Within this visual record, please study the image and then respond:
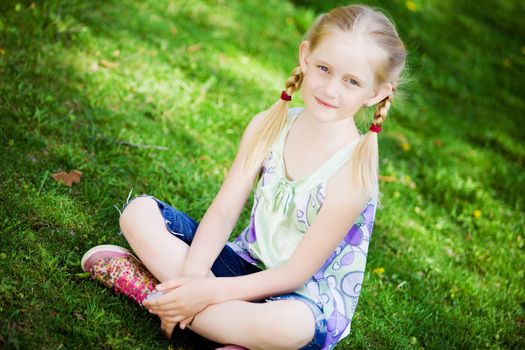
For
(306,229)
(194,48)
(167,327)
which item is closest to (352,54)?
(306,229)

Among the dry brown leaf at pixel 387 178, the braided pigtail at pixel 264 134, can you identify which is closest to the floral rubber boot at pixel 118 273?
the braided pigtail at pixel 264 134

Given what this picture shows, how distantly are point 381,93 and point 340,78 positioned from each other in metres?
0.18

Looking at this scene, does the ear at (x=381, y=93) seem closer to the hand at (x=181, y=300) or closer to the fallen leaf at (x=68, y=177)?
the hand at (x=181, y=300)

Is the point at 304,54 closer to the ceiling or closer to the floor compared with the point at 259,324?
closer to the ceiling

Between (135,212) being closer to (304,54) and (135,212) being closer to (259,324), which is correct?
(259,324)

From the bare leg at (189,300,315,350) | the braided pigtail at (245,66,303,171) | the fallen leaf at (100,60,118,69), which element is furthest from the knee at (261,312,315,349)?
the fallen leaf at (100,60,118,69)

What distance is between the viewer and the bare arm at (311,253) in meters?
2.19

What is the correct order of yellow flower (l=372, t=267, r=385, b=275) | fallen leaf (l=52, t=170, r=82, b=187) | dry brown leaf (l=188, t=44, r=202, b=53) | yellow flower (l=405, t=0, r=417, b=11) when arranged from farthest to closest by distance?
yellow flower (l=405, t=0, r=417, b=11) → dry brown leaf (l=188, t=44, r=202, b=53) → yellow flower (l=372, t=267, r=385, b=275) → fallen leaf (l=52, t=170, r=82, b=187)

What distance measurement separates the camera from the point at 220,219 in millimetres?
2377

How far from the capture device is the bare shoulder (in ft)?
7.18

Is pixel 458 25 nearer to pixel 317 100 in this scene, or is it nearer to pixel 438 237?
pixel 438 237

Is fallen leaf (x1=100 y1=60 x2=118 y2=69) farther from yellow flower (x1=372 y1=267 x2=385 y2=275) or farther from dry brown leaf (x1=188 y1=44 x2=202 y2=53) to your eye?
yellow flower (x1=372 y1=267 x2=385 y2=275)

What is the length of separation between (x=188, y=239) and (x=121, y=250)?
0.25 meters

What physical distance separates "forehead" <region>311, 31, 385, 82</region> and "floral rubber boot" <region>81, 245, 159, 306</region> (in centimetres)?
101
